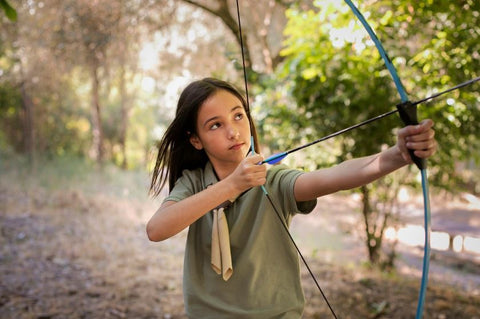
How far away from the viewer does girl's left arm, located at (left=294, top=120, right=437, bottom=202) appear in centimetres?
100

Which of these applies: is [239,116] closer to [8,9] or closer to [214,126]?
[214,126]

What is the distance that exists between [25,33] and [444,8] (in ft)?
22.4

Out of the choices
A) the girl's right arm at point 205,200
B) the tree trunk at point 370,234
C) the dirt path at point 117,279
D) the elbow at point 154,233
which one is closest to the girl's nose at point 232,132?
the girl's right arm at point 205,200

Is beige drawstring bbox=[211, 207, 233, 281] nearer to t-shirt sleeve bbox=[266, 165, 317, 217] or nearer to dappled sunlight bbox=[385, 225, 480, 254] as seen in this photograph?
t-shirt sleeve bbox=[266, 165, 317, 217]

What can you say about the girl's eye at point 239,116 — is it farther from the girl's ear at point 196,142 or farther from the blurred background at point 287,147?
the blurred background at point 287,147

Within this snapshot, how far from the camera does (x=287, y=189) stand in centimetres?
142

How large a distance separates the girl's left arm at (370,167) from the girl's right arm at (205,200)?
0.19 metres

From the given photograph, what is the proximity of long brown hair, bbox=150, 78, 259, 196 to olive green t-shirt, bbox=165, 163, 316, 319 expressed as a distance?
199mm

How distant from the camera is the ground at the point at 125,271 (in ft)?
12.2

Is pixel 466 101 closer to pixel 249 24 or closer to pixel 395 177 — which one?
pixel 395 177

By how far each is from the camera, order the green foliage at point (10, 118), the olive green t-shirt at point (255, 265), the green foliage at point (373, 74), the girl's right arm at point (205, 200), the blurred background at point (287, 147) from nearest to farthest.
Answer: the girl's right arm at point (205, 200) → the olive green t-shirt at point (255, 265) → the green foliage at point (373, 74) → the blurred background at point (287, 147) → the green foliage at point (10, 118)

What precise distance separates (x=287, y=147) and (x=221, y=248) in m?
2.64

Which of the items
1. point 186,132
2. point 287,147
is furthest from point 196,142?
point 287,147

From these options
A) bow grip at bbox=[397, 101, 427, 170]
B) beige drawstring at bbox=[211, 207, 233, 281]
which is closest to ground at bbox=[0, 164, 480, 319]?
beige drawstring at bbox=[211, 207, 233, 281]
